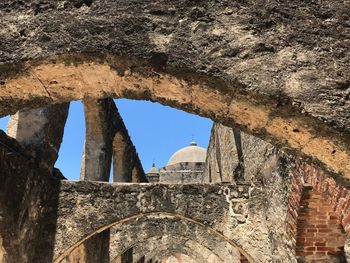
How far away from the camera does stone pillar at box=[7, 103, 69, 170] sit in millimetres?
6051

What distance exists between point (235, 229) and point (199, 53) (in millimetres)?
5689

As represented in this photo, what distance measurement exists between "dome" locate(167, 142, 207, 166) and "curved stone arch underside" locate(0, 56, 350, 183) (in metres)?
30.3

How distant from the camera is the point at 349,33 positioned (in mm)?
1952

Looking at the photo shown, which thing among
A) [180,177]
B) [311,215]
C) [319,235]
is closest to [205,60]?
[311,215]

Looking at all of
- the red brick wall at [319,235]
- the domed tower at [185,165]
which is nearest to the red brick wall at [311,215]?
the red brick wall at [319,235]

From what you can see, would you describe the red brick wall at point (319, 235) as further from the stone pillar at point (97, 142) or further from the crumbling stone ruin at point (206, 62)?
the stone pillar at point (97, 142)

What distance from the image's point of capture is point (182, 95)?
2.07 meters

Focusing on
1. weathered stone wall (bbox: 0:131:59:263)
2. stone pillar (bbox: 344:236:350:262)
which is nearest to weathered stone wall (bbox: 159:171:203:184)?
weathered stone wall (bbox: 0:131:59:263)

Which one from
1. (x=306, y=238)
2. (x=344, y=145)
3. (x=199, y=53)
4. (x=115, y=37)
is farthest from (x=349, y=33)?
(x=306, y=238)

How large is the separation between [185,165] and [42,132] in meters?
26.4

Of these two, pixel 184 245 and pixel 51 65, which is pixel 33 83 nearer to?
pixel 51 65

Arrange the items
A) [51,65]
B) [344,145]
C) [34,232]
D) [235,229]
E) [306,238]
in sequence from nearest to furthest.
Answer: [344,145], [51,65], [306,238], [34,232], [235,229]

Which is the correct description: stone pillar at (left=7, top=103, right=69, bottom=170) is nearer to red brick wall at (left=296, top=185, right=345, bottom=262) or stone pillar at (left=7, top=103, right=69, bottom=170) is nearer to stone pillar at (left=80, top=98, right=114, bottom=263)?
stone pillar at (left=80, top=98, right=114, bottom=263)

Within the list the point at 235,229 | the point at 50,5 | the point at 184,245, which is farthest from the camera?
the point at 184,245
